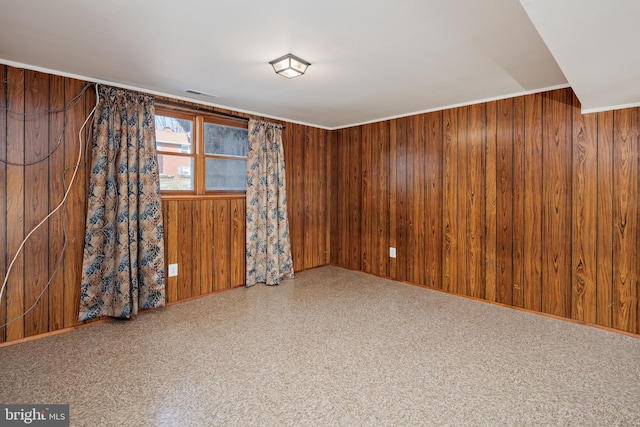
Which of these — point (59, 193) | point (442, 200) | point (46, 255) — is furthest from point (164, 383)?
point (442, 200)

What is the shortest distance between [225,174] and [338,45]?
2239 millimetres

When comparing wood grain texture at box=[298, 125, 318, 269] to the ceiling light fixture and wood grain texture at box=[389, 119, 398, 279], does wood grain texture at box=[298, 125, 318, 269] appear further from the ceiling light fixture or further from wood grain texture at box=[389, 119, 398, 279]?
the ceiling light fixture

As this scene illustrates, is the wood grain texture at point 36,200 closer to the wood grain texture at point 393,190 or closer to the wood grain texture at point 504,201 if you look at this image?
the wood grain texture at point 393,190

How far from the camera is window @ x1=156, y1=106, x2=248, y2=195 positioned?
10.9ft

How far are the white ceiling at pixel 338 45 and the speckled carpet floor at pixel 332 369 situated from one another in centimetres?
195

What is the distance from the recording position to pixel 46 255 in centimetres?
261

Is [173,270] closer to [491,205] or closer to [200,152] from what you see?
[200,152]

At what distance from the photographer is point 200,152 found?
3543 mm

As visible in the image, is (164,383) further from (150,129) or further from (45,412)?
(150,129)

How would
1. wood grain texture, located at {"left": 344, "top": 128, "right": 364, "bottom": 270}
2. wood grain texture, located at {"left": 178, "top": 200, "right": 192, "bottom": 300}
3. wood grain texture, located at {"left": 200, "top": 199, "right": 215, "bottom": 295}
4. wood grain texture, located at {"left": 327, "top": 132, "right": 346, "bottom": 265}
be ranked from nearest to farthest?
wood grain texture, located at {"left": 178, "top": 200, "right": 192, "bottom": 300} → wood grain texture, located at {"left": 200, "top": 199, "right": 215, "bottom": 295} → wood grain texture, located at {"left": 344, "top": 128, "right": 364, "bottom": 270} → wood grain texture, located at {"left": 327, "top": 132, "right": 346, "bottom": 265}

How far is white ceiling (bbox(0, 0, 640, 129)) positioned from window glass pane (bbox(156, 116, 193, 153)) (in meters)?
0.33

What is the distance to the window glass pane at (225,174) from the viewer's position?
368 centimetres

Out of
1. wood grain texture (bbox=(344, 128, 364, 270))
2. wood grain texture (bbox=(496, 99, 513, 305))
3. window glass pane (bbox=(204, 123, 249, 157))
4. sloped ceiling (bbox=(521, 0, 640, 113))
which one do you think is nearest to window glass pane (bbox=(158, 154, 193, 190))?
window glass pane (bbox=(204, 123, 249, 157))

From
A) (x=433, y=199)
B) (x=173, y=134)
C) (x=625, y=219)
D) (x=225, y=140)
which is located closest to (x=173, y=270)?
(x=173, y=134)
